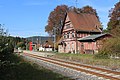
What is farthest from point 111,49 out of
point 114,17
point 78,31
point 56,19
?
point 56,19

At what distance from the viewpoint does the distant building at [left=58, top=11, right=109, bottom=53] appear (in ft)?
196

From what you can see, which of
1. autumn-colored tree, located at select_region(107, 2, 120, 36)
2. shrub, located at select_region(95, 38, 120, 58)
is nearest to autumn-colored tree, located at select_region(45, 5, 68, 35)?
autumn-colored tree, located at select_region(107, 2, 120, 36)

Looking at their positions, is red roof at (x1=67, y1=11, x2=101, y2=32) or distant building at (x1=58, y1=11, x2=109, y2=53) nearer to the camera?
distant building at (x1=58, y1=11, x2=109, y2=53)

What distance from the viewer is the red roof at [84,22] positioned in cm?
6294

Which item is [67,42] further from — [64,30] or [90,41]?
[90,41]

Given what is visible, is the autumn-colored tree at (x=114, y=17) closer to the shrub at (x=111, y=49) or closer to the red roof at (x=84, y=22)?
the red roof at (x=84, y=22)

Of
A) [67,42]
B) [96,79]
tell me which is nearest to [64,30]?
[67,42]

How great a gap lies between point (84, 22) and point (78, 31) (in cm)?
461

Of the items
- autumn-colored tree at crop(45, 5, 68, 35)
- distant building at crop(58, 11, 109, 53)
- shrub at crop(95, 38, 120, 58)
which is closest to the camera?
shrub at crop(95, 38, 120, 58)

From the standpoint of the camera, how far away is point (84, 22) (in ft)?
214

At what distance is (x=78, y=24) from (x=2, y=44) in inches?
2044

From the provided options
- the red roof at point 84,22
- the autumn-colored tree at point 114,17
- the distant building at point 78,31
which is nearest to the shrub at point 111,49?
the distant building at point 78,31

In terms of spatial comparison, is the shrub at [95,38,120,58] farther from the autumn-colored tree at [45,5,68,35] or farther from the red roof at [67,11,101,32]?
the autumn-colored tree at [45,5,68,35]

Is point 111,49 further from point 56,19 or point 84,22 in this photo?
point 56,19
